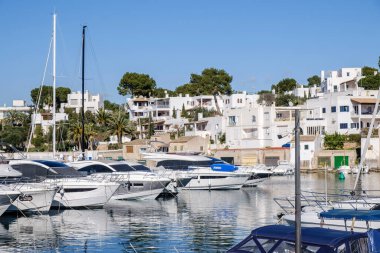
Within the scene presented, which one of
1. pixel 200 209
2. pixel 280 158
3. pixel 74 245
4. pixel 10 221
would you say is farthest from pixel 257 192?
pixel 280 158

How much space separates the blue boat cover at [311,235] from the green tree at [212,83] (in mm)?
120826

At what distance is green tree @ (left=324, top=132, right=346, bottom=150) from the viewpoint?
3605 inches

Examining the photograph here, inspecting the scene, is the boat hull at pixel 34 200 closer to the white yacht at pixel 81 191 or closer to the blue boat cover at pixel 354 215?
the white yacht at pixel 81 191

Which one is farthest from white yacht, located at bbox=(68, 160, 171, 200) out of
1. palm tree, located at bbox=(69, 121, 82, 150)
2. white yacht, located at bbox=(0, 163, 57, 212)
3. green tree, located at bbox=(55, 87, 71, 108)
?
green tree, located at bbox=(55, 87, 71, 108)

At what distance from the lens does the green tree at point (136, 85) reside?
Answer: 141500 millimetres

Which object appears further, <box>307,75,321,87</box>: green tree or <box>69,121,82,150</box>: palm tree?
<box>307,75,321,87</box>: green tree

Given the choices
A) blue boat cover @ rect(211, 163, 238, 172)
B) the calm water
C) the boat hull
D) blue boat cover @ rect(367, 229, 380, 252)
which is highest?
blue boat cover @ rect(211, 163, 238, 172)

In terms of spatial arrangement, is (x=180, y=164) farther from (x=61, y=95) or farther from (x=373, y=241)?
(x=61, y=95)

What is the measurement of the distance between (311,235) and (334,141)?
256 feet

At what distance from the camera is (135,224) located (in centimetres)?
3350

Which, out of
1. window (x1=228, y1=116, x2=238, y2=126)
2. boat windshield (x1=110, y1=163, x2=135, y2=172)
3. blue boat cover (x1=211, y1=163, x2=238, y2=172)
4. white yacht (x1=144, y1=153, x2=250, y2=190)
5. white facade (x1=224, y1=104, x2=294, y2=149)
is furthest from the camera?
window (x1=228, y1=116, x2=238, y2=126)

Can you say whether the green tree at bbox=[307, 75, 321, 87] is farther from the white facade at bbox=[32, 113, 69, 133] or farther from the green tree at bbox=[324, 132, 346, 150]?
the green tree at bbox=[324, 132, 346, 150]

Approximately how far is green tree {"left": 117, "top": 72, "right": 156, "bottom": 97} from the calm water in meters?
95.8

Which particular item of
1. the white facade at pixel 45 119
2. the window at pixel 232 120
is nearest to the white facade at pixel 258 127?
the window at pixel 232 120
